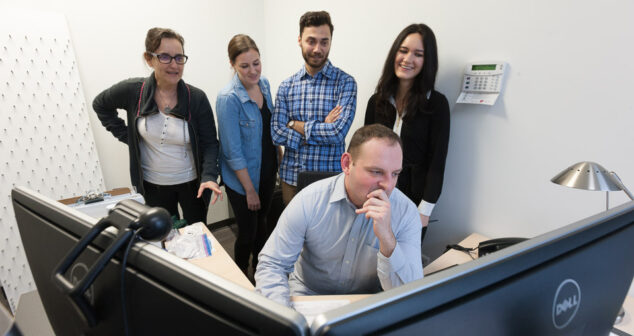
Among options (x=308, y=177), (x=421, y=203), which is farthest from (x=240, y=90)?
(x=421, y=203)

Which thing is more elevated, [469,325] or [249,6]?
[249,6]

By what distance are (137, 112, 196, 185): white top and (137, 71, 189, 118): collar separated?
4cm

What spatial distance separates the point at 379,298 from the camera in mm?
308

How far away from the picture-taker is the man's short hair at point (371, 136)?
1.12 metres

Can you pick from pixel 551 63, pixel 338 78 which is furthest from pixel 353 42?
pixel 551 63

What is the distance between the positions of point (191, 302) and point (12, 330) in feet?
0.72

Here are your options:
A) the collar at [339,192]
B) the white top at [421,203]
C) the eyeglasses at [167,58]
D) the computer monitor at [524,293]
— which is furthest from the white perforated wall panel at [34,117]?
the computer monitor at [524,293]

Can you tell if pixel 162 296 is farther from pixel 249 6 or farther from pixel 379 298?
pixel 249 6

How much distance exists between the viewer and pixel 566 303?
1.55 feet

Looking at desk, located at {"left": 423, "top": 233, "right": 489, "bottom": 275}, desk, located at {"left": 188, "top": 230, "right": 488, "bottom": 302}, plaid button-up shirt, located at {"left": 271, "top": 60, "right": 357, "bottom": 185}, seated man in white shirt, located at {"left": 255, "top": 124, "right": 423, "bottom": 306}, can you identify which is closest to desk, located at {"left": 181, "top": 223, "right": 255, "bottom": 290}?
desk, located at {"left": 188, "top": 230, "right": 488, "bottom": 302}

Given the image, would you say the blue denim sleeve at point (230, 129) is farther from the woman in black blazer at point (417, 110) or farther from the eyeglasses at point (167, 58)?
the woman in black blazer at point (417, 110)

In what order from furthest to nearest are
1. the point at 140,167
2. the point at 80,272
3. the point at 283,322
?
the point at 140,167, the point at 80,272, the point at 283,322

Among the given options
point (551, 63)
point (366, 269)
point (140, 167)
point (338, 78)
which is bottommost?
point (366, 269)

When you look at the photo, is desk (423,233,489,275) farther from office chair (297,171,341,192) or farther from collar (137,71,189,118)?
collar (137,71,189,118)
